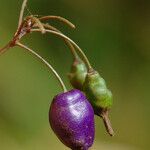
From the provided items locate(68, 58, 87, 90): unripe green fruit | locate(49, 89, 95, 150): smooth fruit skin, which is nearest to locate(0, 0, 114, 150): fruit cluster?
locate(49, 89, 95, 150): smooth fruit skin

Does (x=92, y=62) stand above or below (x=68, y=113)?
below

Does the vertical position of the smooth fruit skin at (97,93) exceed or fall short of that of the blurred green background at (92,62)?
it exceeds it

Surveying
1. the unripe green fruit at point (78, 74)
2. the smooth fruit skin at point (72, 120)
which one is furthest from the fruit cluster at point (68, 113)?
the unripe green fruit at point (78, 74)

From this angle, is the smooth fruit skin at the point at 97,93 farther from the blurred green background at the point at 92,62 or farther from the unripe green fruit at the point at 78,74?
the blurred green background at the point at 92,62

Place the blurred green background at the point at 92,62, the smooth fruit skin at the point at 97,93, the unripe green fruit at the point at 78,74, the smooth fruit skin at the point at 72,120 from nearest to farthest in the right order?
the smooth fruit skin at the point at 72,120, the smooth fruit skin at the point at 97,93, the unripe green fruit at the point at 78,74, the blurred green background at the point at 92,62

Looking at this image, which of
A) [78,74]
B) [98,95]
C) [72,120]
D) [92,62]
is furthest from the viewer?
[92,62]

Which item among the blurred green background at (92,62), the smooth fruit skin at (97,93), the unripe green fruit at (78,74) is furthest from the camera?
the blurred green background at (92,62)

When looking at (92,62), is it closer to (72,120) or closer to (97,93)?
(97,93)

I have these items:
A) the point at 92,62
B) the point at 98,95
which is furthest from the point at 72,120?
the point at 92,62
